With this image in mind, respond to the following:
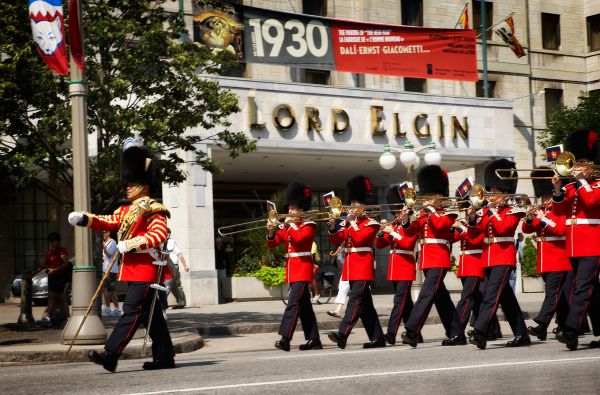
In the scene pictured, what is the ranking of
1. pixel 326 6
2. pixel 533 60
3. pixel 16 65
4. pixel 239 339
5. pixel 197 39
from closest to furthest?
pixel 16 65 < pixel 239 339 < pixel 197 39 < pixel 326 6 < pixel 533 60

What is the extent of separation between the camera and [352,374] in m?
9.38

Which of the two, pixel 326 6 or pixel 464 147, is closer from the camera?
pixel 464 147

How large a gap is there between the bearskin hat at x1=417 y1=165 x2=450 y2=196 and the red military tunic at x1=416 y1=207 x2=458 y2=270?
438 mm

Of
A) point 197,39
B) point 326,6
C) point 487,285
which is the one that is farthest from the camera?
point 326,6

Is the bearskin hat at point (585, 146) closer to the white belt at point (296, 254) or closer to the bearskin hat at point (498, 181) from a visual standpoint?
the bearskin hat at point (498, 181)

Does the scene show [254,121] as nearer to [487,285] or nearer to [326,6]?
[326,6]

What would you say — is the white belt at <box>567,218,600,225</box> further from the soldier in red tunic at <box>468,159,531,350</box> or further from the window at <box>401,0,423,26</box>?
the window at <box>401,0,423,26</box>

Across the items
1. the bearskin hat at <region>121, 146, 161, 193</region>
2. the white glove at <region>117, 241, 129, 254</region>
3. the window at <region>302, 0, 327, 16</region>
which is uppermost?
the window at <region>302, 0, 327, 16</region>

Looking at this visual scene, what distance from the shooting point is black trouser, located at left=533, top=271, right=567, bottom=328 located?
1282 cm

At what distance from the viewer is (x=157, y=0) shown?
17.5 metres

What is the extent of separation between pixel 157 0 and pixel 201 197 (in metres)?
8.41

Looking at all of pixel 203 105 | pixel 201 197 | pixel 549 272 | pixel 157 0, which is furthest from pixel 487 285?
pixel 201 197

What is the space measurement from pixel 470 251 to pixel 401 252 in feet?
2.83

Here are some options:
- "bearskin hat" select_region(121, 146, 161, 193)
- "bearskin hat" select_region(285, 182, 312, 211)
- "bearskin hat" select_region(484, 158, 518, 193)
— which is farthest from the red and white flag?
"bearskin hat" select_region(121, 146, 161, 193)
